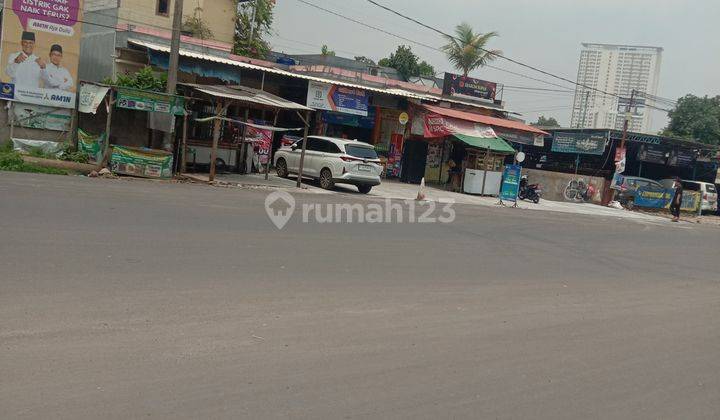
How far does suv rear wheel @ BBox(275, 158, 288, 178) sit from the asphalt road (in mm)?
11671

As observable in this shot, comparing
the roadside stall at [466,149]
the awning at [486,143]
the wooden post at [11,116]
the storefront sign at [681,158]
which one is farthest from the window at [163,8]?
the storefront sign at [681,158]

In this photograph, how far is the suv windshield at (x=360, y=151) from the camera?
22312 mm

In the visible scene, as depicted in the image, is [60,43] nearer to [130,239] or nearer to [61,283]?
[130,239]

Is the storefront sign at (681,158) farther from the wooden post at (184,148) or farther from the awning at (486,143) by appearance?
the wooden post at (184,148)

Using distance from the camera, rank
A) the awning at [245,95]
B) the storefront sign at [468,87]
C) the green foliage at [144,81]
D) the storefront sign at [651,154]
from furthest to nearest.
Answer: the storefront sign at [651,154] → the storefront sign at [468,87] → the green foliage at [144,81] → the awning at [245,95]

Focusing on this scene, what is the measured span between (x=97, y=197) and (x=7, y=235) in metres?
4.68

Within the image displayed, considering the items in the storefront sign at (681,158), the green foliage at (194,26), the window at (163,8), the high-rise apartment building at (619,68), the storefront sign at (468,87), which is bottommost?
the storefront sign at (681,158)

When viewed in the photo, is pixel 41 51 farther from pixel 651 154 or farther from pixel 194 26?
pixel 651 154

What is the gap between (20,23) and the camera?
65.0 feet

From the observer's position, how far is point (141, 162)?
1897cm

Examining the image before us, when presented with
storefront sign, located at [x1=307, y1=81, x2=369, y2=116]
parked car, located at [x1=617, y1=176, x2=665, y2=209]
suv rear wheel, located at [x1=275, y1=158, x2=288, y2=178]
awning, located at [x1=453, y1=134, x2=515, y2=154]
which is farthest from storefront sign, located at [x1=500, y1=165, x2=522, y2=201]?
parked car, located at [x1=617, y1=176, x2=665, y2=209]

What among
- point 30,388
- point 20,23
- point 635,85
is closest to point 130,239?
point 30,388

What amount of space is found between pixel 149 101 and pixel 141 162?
192 cm

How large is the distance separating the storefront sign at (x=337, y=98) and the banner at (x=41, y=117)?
8530 millimetres
